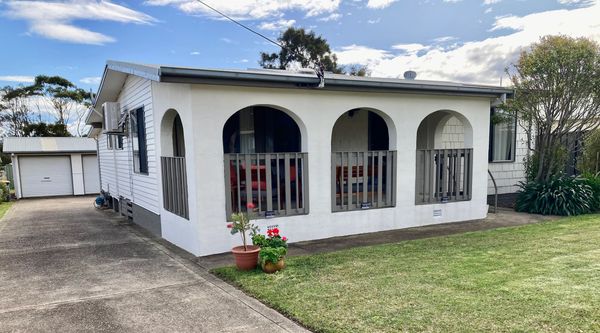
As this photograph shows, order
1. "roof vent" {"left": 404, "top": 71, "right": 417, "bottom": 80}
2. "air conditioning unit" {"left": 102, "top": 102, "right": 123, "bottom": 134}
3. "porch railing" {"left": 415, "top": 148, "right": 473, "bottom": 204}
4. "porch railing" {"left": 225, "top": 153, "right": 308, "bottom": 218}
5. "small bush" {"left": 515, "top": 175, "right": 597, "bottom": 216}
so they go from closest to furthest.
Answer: "porch railing" {"left": 225, "top": 153, "right": 308, "bottom": 218} < "porch railing" {"left": 415, "top": 148, "right": 473, "bottom": 204} < "small bush" {"left": 515, "top": 175, "right": 597, "bottom": 216} < "air conditioning unit" {"left": 102, "top": 102, "right": 123, "bottom": 134} < "roof vent" {"left": 404, "top": 71, "right": 417, "bottom": 80}

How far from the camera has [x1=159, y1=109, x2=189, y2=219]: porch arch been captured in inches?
240

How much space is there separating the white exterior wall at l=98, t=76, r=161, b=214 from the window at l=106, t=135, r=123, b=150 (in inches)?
5.4

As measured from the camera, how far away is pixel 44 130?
28766 mm

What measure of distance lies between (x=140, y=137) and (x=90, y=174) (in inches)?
492

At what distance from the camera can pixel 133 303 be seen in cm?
399

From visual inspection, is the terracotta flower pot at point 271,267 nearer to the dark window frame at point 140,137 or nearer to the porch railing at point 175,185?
the porch railing at point 175,185

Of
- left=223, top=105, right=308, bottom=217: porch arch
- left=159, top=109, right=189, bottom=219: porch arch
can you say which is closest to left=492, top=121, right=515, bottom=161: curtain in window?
left=223, top=105, right=308, bottom=217: porch arch

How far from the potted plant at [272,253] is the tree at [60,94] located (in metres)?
29.2

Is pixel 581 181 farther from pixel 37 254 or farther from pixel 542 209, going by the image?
pixel 37 254

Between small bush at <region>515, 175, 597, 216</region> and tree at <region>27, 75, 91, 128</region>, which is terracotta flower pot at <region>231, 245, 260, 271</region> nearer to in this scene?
small bush at <region>515, 175, 597, 216</region>

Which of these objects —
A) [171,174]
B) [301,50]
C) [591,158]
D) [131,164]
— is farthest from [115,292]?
[301,50]

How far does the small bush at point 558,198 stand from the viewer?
329 inches

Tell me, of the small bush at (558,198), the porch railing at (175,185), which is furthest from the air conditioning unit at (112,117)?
the small bush at (558,198)

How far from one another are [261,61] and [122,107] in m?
20.0
